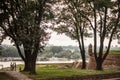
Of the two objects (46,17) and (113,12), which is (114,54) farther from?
(46,17)

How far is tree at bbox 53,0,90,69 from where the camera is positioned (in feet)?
118

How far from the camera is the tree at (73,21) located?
118 feet

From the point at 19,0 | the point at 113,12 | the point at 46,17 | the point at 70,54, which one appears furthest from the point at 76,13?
the point at 70,54

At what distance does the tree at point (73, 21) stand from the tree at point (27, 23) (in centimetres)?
699

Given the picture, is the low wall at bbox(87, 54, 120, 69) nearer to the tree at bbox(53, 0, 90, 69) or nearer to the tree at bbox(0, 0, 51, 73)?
the tree at bbox(53, 0, 90, 69)

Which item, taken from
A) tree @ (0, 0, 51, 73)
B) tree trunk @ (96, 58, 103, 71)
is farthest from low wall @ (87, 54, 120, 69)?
tree @ (0, 0, 51, 73)

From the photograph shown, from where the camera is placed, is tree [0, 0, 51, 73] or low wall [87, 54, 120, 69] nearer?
tree [0, 0, 51, 73]

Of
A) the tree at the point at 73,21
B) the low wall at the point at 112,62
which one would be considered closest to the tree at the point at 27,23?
the tree at the point at 73,21

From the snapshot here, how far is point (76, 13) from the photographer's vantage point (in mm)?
36031

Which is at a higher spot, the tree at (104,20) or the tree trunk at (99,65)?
the tree at (104,20)

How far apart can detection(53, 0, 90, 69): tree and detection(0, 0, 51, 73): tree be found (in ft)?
22.9

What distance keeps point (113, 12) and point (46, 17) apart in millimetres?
10771

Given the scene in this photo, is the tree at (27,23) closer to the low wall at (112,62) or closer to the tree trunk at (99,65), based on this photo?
the tree trunk at (99,65)

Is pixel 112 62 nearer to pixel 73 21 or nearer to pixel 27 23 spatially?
pixel 73 21
